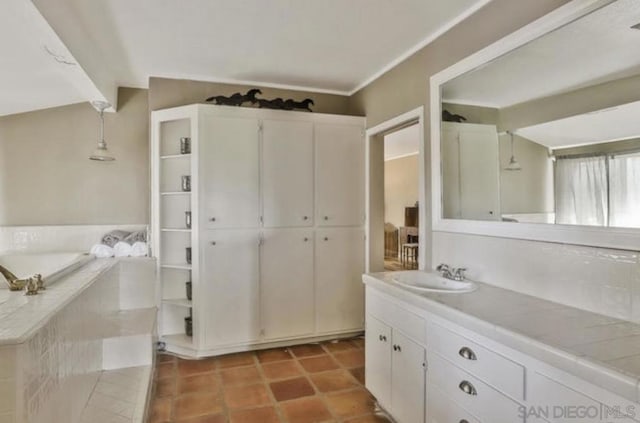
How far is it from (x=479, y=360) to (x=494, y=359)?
9cm

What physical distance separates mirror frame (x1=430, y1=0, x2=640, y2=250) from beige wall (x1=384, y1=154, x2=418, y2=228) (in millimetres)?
5477

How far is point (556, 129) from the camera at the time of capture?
→ 178cm

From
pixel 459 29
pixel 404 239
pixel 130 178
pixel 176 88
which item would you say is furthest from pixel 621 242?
pixel 404 239

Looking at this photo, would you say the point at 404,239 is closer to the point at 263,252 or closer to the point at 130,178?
the point at 263,252

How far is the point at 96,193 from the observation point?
11.7 ft

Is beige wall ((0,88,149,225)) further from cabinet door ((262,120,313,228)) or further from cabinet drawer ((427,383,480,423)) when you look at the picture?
cabinet drawer ((427,383,480,423))

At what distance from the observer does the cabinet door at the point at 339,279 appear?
136 inches

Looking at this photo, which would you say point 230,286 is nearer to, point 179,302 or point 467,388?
point 179,302

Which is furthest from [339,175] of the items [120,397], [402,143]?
[402,143]

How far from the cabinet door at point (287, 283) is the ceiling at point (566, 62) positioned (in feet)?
6.13

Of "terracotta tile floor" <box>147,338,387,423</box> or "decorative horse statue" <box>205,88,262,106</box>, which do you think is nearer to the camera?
"terracotta tile floor" <box>147,338,387,423</box>

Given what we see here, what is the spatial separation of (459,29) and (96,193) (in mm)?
3478

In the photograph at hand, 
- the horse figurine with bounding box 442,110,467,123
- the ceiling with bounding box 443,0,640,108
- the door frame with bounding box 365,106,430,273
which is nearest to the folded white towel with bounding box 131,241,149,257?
the door frame with bounding box 365,106,430,273

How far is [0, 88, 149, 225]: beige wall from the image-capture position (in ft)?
11.2
